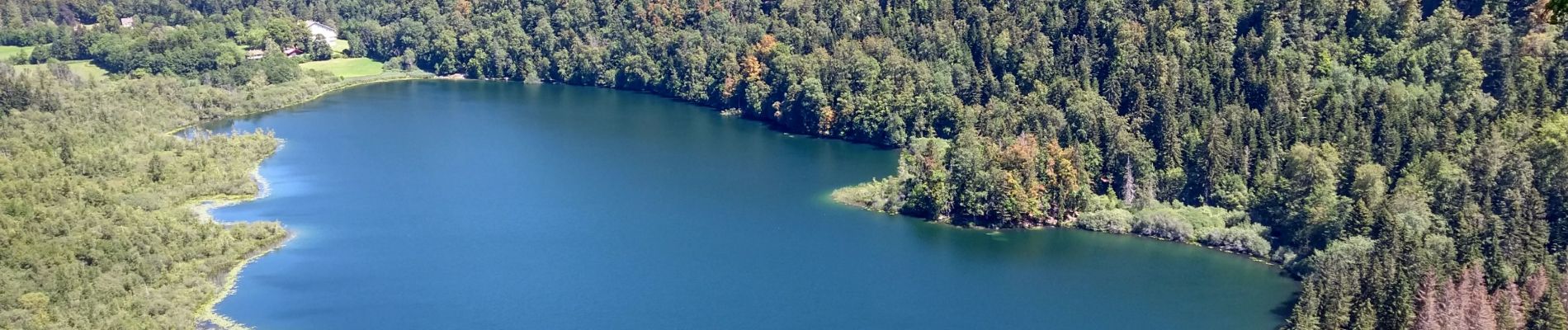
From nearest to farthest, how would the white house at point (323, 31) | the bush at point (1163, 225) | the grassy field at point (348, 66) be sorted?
the bush at point (1163, 225) < the grassy field at point (348, 66) < the white house at point (323, 31)

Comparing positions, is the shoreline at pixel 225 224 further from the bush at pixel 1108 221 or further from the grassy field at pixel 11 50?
the bush at pixel 1108 221

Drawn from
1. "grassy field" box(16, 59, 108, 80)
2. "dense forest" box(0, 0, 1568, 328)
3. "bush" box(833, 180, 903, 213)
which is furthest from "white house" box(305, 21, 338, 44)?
"bush" box(833, 180, 903, 213)

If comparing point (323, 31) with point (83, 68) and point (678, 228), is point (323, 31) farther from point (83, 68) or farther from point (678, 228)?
point (678, 228)

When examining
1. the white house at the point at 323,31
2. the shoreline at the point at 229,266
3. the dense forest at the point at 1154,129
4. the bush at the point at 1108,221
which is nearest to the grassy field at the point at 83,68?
the dense forest at the point at 1154,129

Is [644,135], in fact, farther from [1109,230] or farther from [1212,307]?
[1212,307]

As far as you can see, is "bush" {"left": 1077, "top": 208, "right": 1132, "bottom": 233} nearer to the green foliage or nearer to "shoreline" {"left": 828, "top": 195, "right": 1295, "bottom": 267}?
"shoreline" {"left": 828, "top": 195, "right": 1295, "bottom": 267}

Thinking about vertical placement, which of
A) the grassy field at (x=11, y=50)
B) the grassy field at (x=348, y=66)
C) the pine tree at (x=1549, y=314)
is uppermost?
the pine tree at (x=1549, y=314)

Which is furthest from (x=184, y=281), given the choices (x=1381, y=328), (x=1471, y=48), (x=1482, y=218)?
(x=1471, y=48)

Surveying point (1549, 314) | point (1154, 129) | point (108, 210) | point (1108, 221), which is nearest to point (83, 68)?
point (108, 210)
